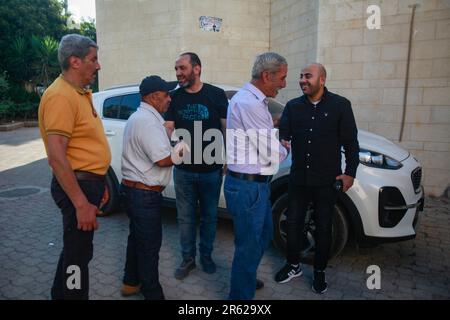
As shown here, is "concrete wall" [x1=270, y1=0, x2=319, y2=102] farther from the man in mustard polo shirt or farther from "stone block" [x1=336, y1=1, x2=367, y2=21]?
the man in mustard polo shirt

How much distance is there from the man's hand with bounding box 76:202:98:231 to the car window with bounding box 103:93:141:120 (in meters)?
2.59

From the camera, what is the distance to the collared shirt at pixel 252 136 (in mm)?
2375

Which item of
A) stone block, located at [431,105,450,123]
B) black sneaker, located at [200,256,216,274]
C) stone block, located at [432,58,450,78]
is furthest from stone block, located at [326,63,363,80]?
black sneaker, located at [200,256,216,274]

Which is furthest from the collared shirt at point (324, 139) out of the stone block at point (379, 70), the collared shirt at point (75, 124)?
the stone block at point (379, 70)

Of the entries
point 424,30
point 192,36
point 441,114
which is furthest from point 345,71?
point 192,36

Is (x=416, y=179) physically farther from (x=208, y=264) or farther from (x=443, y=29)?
(x=443, y=29)

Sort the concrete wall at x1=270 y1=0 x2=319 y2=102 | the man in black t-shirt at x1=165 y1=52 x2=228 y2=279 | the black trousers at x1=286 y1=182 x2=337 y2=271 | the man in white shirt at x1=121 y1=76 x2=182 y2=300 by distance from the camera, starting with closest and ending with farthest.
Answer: the man in white shirt at x1=121 y1=76 x2=182 y2=300
the black trousers at x1=286 y1=182 x2=337 y2=271
the man in black t-shirt at x1=165 y1=52 x2=228 y2=279
the concrete wall at x1=270 y1=0 x2=319 y2=102

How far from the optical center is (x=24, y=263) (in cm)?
362

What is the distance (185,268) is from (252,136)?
5.30 ft

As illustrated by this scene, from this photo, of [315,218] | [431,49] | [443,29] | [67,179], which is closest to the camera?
[67,179]

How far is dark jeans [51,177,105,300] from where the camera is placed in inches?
89.1

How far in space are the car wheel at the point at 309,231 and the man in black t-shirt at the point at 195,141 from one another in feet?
2.18

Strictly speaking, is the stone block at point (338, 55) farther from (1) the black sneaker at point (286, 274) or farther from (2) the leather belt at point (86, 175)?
(2) the leather belt at point (86, 175)

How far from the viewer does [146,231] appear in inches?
105
